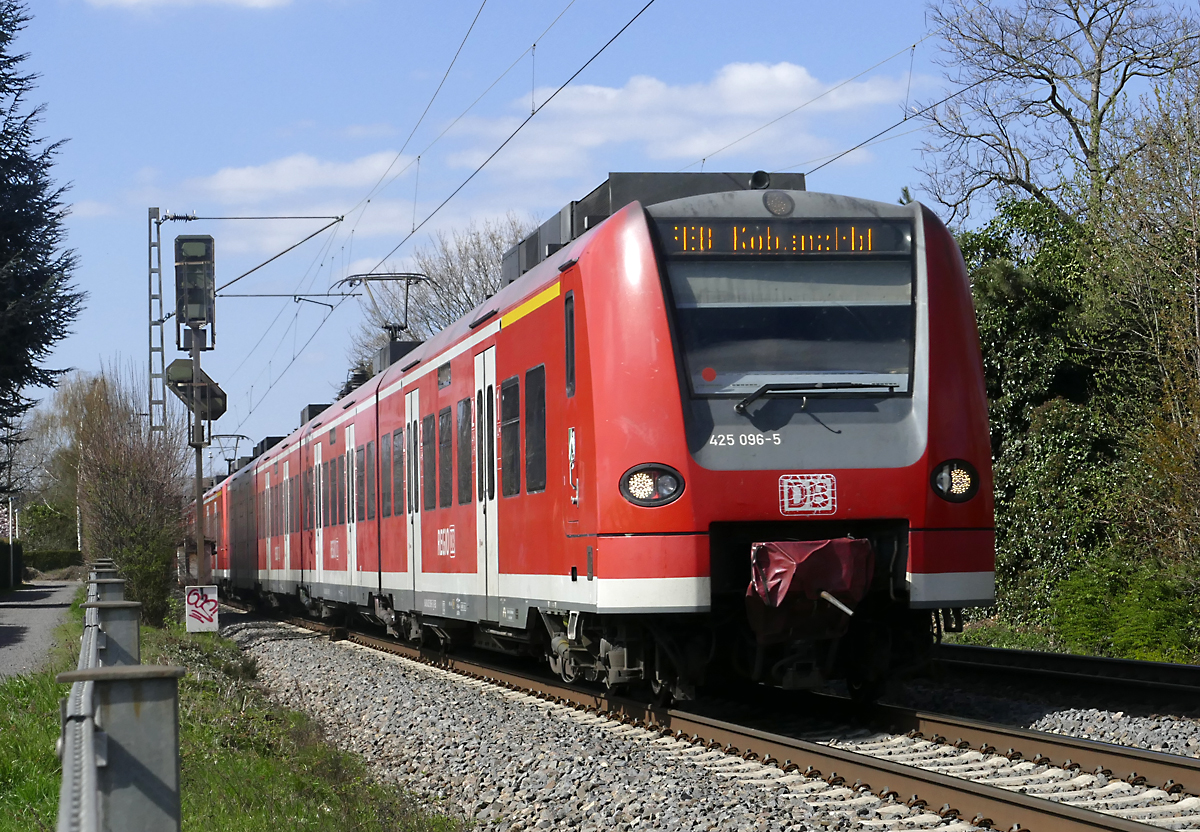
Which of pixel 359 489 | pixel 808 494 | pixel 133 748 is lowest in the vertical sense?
pixel 133 748

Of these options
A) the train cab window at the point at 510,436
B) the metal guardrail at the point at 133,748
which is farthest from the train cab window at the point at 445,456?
the metal guardrail at the point at 133,748

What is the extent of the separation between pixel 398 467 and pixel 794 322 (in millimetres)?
7834

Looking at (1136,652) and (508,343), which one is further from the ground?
(508,343)

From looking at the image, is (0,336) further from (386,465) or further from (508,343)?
(508,343)

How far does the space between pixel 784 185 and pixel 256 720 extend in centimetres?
546

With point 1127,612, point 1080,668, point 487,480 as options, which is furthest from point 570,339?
point 1127,612

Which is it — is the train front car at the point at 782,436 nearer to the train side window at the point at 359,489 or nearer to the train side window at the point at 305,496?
the train side window at the point at 359,489

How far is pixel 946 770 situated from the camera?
7.12 meters

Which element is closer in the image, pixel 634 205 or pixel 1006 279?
pixel 634 205

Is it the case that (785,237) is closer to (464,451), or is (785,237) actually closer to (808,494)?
(808,494)

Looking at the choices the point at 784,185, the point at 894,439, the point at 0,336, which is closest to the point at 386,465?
the point at 784,185

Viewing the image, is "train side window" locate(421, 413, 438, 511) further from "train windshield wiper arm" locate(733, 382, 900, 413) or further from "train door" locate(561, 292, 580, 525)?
"train windshield wiper arm" locate(733, 382, 900, 413)

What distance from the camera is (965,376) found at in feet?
28.1

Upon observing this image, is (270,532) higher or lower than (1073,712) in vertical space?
higher
